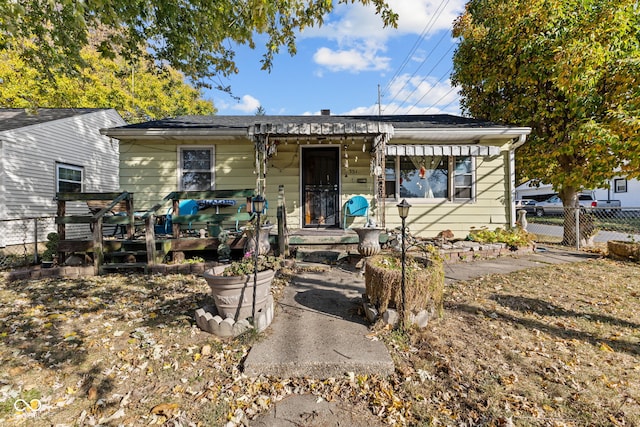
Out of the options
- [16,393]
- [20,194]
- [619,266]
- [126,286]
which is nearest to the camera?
[16,393]

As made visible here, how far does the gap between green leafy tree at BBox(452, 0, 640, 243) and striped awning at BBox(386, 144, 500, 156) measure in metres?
2.06

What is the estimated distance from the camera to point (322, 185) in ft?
26.6

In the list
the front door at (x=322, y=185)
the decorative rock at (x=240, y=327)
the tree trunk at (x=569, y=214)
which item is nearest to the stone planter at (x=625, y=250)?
the tree trunk at (x=569, y=214)

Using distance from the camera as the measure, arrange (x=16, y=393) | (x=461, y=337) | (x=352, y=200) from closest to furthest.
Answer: (x=16, y=393) < (x=461, y=337) < (x=352, y=200)

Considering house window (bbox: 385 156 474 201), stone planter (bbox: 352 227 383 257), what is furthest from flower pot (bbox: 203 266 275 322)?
house window (bbox: 385 156 474 201)

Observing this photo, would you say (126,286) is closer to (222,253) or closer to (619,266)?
(222,253)

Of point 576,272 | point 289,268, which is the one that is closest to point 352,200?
point 289,268

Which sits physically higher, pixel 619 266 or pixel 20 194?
pixel 20 194

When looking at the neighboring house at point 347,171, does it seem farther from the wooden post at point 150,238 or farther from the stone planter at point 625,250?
the wooden post at point 150,238

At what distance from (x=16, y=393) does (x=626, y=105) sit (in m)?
11.4

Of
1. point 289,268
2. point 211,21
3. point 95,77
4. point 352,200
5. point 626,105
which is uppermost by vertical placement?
point 95,77

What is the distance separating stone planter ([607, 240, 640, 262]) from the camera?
6.29m

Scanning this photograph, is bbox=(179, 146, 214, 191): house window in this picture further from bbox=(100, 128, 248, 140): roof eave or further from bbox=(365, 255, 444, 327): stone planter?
bbox=(365, 255, 444, 327): stone planter

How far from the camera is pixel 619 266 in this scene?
19.5ft
